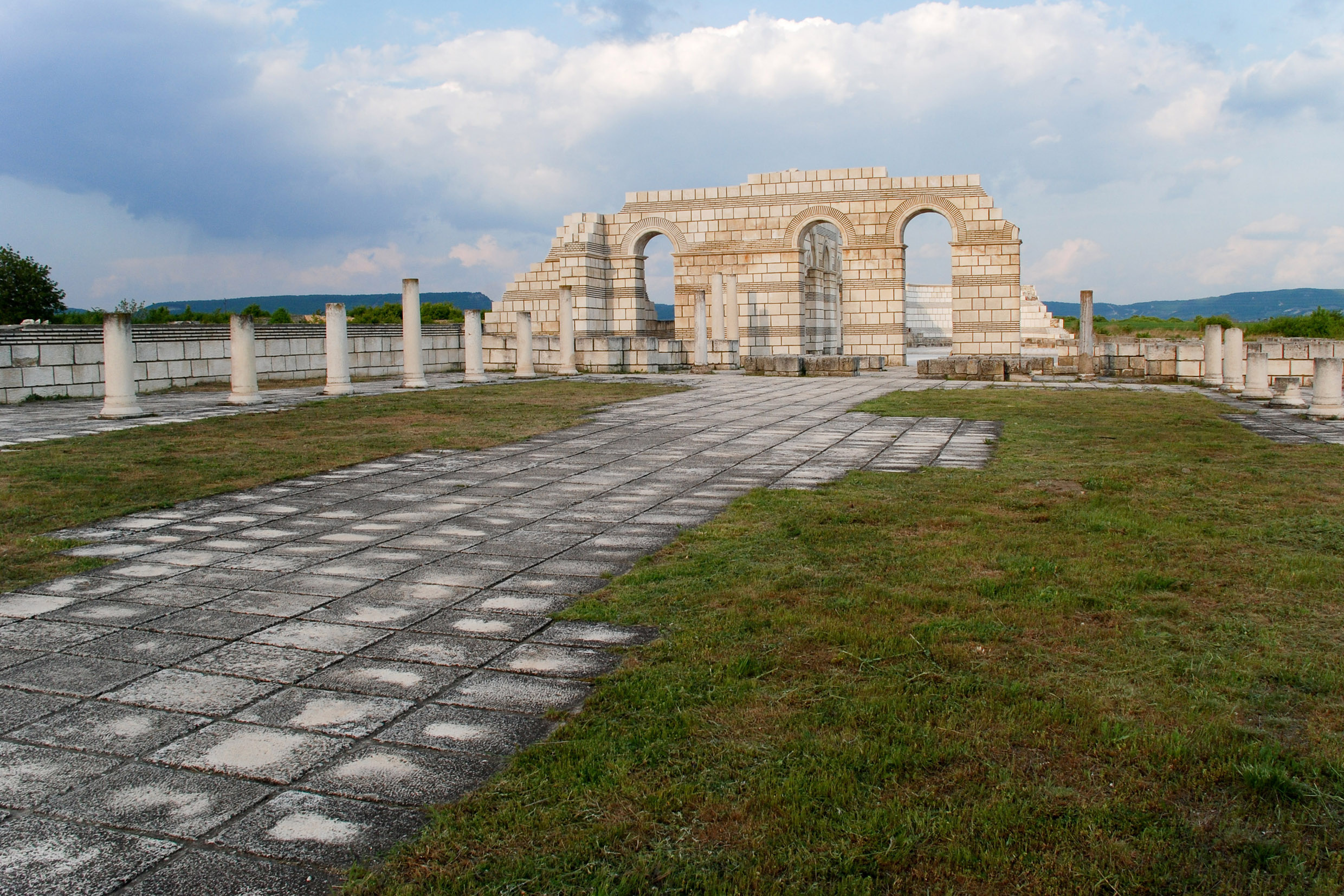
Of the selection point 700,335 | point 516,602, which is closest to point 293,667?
point 516,602

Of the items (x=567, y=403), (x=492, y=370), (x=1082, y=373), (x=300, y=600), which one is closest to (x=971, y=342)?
(x=1082, y=373)

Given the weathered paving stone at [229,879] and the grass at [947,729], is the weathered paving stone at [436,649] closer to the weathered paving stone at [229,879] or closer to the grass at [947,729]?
the grass at [947,729]

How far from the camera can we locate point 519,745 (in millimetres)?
3021

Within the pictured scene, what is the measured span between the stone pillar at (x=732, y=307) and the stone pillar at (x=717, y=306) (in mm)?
214

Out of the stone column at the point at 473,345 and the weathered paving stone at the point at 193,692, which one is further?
the stone column at the point at 473,345

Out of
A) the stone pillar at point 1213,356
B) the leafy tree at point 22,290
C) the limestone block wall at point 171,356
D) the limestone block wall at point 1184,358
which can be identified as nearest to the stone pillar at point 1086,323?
the limestone block wall at point 1184,358

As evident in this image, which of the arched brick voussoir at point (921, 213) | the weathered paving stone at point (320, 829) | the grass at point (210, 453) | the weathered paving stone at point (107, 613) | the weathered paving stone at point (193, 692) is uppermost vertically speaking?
the arched brick voussoir at point (921, 213)

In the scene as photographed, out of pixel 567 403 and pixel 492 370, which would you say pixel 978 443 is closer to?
pixel 567 403

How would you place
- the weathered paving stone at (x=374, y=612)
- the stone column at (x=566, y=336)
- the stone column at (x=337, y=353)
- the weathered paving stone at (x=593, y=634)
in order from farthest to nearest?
the stone column at (x=566, y=336), the stone column at (x=337, y=353), the weathered paving stone at (x=374, y=612), the weathered paving stone at (x=593, y=634)

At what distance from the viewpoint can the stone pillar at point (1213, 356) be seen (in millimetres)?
20094

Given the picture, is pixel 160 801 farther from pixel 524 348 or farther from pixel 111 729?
pixel 524 348

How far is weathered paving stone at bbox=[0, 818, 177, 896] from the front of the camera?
7.50 feet

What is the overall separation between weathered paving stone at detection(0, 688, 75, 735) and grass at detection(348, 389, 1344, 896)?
168cm

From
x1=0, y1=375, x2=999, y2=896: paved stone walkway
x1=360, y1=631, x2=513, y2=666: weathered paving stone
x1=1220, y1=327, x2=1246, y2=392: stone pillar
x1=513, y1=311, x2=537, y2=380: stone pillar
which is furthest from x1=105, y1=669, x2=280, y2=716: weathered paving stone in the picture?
x1=1220, y1=327, x2=1246, y2=392: stone pillar
